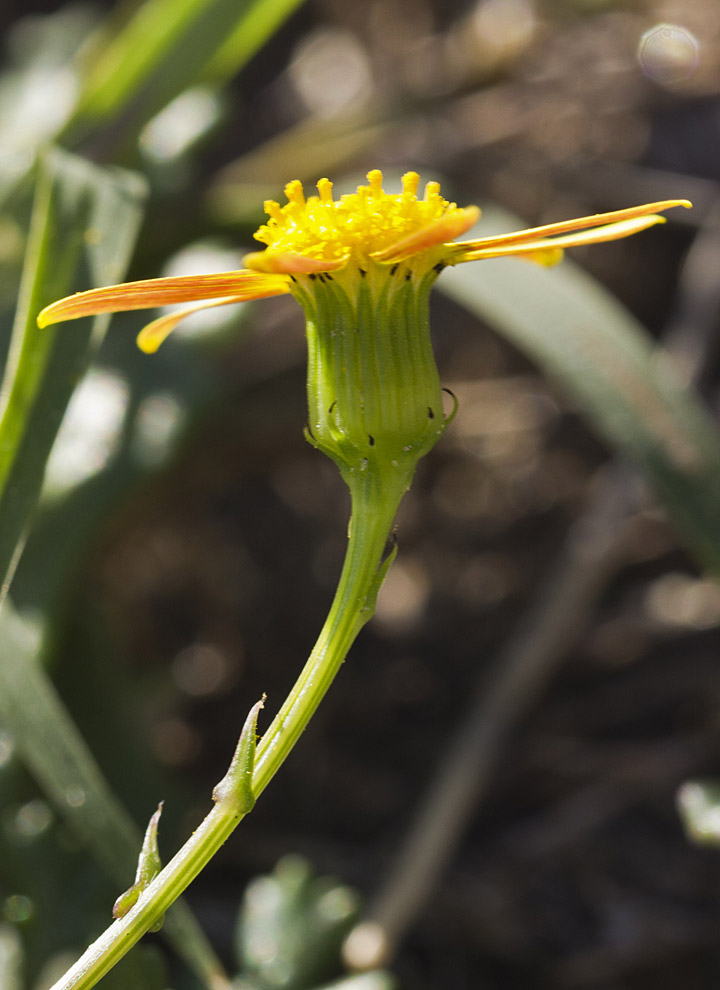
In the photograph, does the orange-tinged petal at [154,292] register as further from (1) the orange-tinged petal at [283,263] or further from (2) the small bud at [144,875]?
(2) the small bud at [144,875]

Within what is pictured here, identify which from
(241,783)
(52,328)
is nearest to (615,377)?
(52,328)

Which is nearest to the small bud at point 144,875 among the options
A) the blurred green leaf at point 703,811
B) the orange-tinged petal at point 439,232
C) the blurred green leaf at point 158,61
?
the orange-tinged petal at point 439,232

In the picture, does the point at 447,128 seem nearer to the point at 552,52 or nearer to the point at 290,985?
the point at 552,52

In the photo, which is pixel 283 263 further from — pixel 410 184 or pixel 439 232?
pixel 410 184

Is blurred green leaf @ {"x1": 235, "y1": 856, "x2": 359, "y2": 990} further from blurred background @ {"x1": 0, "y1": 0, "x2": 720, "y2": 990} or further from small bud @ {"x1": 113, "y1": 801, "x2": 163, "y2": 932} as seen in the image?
small bud @ {"x1": 113, "y1": 801, "x2": 163, "y2": 932}

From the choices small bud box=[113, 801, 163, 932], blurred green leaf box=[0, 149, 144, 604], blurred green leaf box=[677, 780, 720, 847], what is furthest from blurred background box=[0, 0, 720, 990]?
small bud box=[113, 801, 163, 932]

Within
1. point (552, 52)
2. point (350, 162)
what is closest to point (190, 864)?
point (350, 162)
